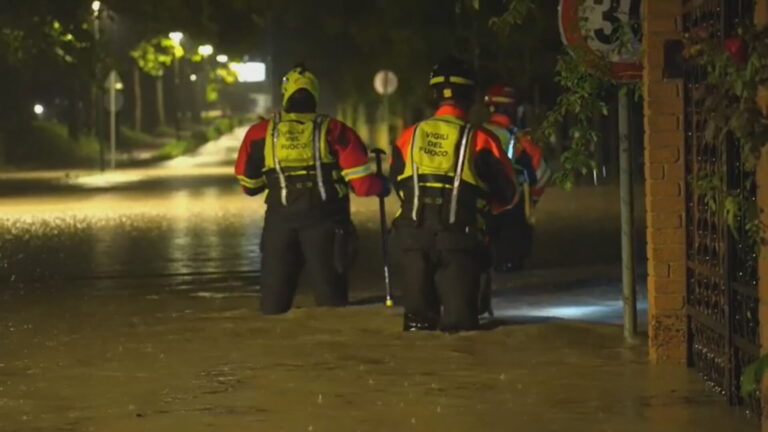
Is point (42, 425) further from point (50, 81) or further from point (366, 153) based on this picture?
point (50, 81)

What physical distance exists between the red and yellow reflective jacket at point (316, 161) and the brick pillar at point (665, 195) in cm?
296

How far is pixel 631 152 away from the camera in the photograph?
11.0 metres

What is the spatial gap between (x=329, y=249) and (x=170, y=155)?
173 feet

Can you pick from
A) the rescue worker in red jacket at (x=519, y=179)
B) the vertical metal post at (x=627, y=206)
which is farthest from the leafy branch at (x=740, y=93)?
the rescue worker in red jacket at (x=519, y=179)

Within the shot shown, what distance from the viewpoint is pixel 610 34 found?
33.7 ft

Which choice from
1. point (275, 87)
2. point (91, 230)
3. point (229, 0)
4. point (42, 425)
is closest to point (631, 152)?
point (42, 425)

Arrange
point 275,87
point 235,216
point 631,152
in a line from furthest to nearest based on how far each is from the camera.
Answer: point 275,87 → point 235,216 → point 631,152

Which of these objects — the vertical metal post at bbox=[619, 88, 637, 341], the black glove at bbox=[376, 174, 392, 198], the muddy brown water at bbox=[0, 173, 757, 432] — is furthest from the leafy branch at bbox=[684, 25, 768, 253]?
the black glove at bbox=[376, 174, 392, 198]

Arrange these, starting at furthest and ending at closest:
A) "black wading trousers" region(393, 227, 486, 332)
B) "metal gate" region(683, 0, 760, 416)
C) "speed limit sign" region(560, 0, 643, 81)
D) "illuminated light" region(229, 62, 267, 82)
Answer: "illuminated light" region(229, 62, 267, 82), "black wading trousers" region(393, 227, 486, 332), "speed limit sign" region(560, 0, 643, 81), "metal gate" region(683, 0, 760, 416)

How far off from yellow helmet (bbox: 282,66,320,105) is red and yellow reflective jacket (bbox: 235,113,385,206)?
18cm

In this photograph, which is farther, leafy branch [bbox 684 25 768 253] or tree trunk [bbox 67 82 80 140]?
tree trunk [bbox 67 82 80 140]

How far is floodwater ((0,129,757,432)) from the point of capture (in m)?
8.70

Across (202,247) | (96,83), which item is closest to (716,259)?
(202,247)

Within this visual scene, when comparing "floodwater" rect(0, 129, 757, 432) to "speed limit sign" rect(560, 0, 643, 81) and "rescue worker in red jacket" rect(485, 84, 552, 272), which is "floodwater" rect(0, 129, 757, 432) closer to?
"rescue worker in red jacket" rect(485, 84, 552, 272)
